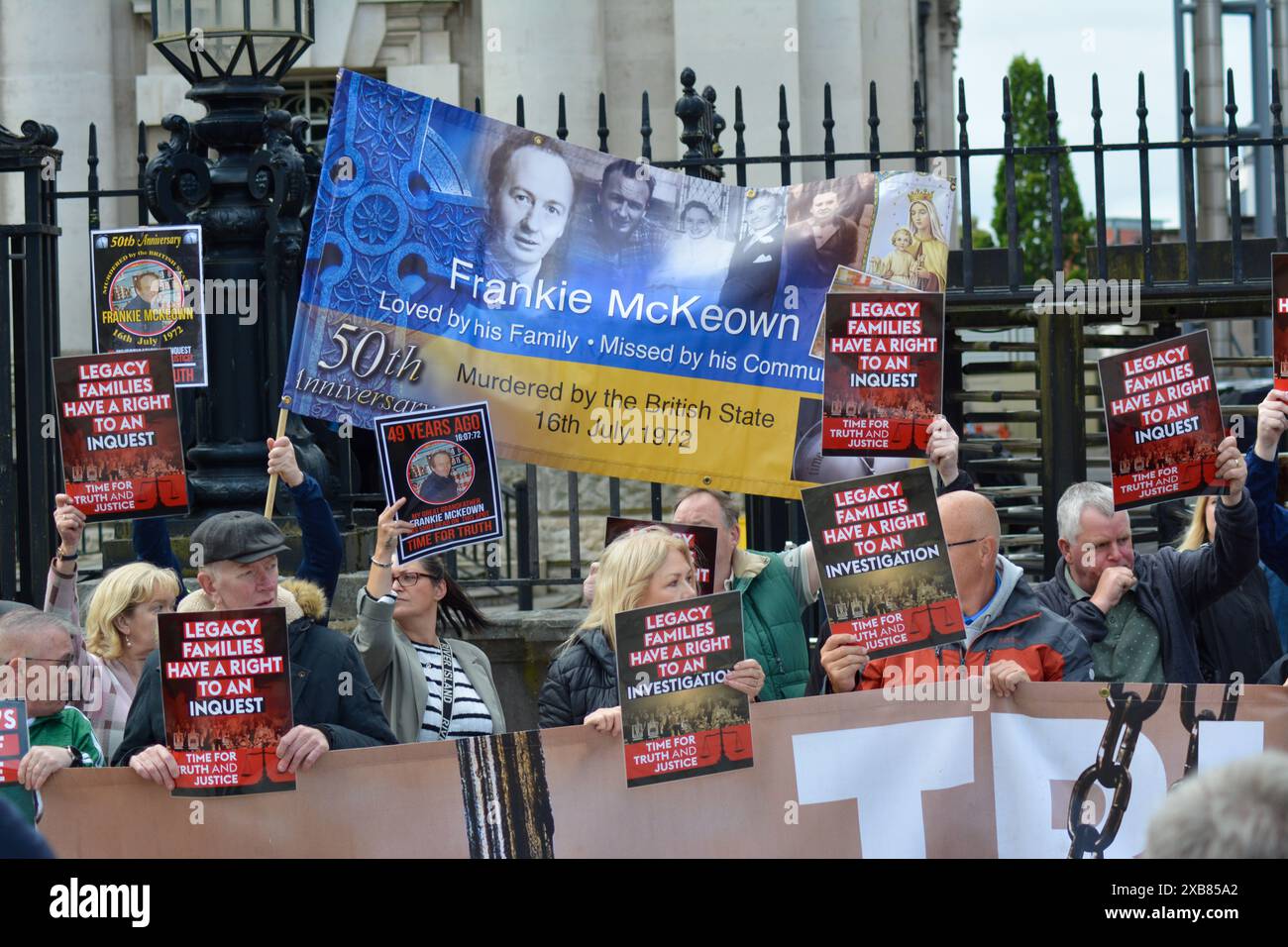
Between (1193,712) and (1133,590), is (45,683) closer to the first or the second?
(1193,712)

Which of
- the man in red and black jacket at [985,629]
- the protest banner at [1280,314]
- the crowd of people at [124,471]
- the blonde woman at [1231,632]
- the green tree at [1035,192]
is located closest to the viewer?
the man in red and black jacket at [985,629]

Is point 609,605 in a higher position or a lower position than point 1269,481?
lower

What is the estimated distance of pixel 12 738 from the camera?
4.62 m

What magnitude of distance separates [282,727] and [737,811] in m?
1.22

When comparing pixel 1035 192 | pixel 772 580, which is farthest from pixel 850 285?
pixel 1035 192

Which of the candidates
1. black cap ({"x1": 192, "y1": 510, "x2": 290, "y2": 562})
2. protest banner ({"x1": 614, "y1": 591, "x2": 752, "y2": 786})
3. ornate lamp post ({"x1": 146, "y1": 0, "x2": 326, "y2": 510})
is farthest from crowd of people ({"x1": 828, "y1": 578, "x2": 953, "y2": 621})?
ornate lamp post ({"x1": 146, "y1": 0, "x2": 326, "y2": 510})

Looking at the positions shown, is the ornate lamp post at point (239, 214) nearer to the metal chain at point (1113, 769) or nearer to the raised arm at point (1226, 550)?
the raised arm at point (1226, 550)

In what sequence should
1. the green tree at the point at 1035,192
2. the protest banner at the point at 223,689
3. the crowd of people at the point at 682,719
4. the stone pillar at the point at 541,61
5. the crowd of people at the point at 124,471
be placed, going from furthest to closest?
the green tree at the point at 1035,192 < the stone pillar at the point at 541,61 < the crowd of people at the point at 124,471 < the crowd of people at the point at 682,719 < the protest banner at the point at 223,689

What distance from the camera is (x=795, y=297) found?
6.85 m

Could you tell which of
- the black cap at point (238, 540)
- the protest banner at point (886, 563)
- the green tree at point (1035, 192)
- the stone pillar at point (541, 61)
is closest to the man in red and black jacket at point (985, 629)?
the protest banner at point (886, 563)

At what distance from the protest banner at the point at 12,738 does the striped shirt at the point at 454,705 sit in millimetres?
1232

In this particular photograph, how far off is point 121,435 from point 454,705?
1.36 metres

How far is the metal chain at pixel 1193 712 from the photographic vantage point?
15.9ft

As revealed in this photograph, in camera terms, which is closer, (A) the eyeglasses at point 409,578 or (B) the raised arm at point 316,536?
(A) the eyeglasses at point 409,578
